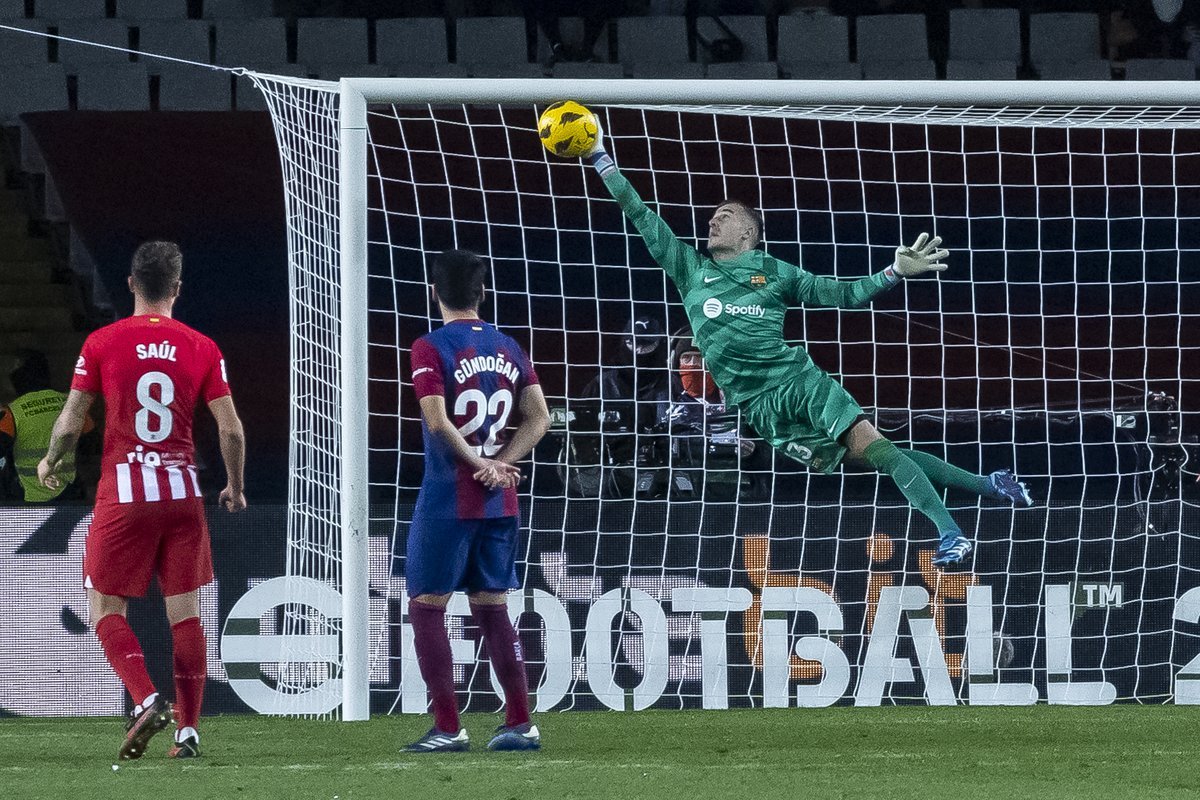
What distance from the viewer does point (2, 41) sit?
1241 centimetres

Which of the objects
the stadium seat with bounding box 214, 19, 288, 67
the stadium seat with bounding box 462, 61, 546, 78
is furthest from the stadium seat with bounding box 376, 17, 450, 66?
the stadium seat with bounding box 214, 19, 288, 67

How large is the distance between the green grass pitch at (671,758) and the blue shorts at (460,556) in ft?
1.77

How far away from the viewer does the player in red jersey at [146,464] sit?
524 centimetres

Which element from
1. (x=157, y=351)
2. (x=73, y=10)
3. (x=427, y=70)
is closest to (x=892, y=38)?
(x=427, y=70)

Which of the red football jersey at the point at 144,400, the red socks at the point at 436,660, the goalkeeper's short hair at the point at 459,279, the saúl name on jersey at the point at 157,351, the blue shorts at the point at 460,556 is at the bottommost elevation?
the red socks at the point at 436,660

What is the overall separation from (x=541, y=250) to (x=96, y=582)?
20.9 feet

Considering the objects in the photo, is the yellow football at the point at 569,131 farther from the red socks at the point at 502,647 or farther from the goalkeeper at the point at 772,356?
the red socks at the point at 502,647

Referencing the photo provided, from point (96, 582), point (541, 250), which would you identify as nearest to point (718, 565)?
point (96, 582)

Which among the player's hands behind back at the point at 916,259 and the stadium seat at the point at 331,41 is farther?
the stadium seat at the point at 331,41

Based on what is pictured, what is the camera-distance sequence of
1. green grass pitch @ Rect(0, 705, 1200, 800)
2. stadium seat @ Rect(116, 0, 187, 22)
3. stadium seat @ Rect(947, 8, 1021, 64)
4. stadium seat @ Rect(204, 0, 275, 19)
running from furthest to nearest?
stadium seat @ Rect(204, 0, 275, 19) → stadium seat @ Rect(116, 0, 187, 22) → stadium seat @ Rect(947, 8, 1021, 64) → green grass pitch @ Rect(0, 705, 1200, 800)

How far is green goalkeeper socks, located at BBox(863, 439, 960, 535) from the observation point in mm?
6629

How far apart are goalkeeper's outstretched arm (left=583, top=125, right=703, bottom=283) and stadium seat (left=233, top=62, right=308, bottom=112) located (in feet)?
20.8

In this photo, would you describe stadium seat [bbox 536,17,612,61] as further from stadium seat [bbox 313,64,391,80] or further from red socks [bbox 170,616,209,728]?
red socks [bbox 170,616,209,728]

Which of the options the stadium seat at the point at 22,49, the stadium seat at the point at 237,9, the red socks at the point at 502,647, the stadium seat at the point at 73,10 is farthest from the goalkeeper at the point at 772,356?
the stadium seat at the point at 73,10
